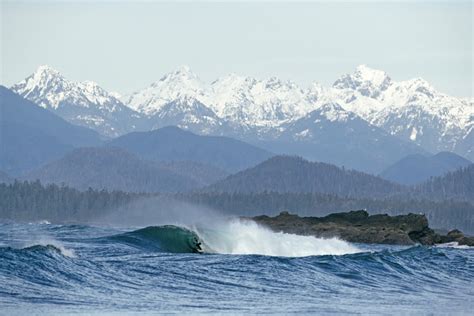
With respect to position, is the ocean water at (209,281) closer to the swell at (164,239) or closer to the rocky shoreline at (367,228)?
the swell at (164,239)

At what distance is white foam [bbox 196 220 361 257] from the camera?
80250mm

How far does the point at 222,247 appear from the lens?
79.7 metres

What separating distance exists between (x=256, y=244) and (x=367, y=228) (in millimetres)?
72017

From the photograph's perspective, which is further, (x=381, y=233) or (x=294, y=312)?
(x=381, y=233)

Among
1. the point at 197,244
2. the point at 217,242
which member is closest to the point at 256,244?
the point at 217,242

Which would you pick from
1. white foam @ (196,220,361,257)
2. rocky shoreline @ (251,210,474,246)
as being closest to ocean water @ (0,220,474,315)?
white foam @ (196,220,361,257)

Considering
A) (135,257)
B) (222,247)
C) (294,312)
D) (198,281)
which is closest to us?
(294,312)

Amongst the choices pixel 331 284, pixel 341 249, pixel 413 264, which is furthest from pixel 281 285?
pixel 341 249

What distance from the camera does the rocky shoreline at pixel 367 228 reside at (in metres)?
145

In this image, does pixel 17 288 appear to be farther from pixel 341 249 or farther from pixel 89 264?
pixel 341 249

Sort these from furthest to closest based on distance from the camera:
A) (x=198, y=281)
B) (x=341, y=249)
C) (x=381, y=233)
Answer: (x=381, y=233), (x=341, y=249), (x=198, y=281)

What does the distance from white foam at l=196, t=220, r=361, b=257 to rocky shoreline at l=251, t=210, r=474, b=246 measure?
173ft

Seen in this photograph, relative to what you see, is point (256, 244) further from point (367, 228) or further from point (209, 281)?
point (367, 228)

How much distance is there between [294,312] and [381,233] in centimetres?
10003
